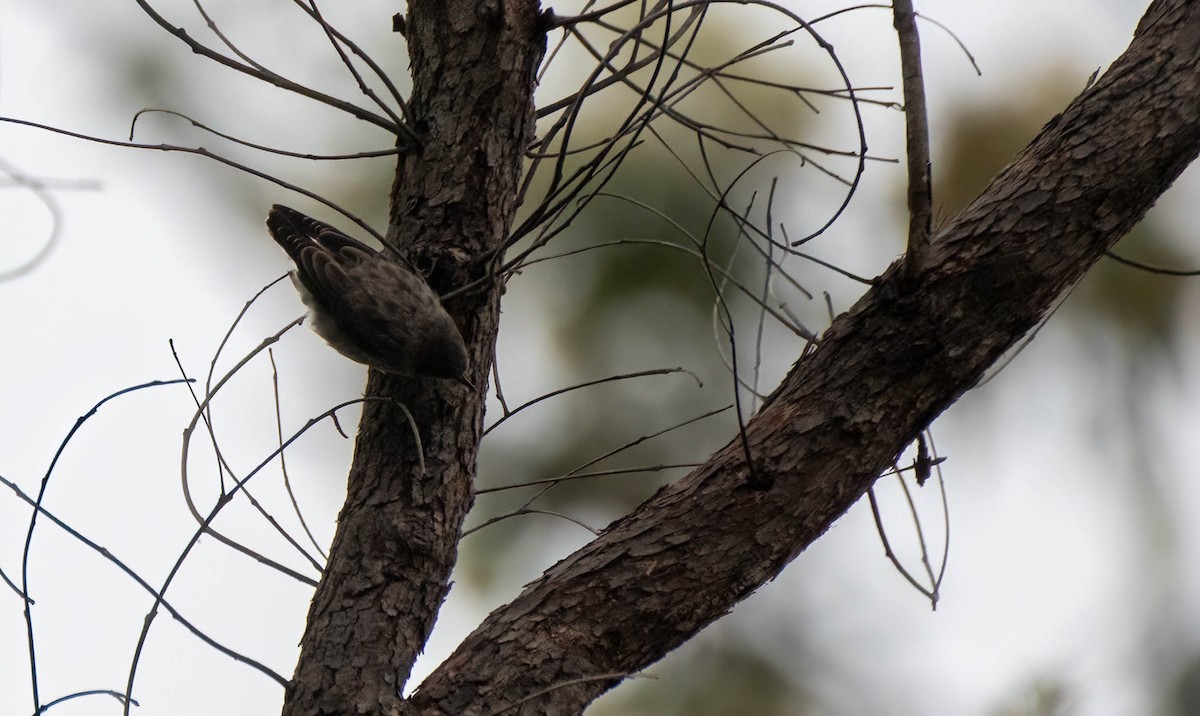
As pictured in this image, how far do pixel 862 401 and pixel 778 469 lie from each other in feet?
0.79

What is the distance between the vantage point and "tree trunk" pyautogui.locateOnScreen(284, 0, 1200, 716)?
2131 mm

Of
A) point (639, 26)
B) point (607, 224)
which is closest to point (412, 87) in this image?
point (639, 26)

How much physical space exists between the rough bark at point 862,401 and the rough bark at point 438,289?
24 cm

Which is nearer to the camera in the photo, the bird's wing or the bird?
the bird

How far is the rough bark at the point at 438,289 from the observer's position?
2209mm

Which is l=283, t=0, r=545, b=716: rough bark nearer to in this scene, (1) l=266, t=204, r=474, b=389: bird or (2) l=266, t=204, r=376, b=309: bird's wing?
(1) l=266, t=204, r=474, b=389: bird

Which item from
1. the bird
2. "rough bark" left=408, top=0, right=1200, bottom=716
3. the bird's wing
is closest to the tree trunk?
"rough bark" left=408, top=0, right=1200, bottom=716

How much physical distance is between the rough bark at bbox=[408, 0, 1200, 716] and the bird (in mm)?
624

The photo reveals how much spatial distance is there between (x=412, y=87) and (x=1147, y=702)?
13.6 feet

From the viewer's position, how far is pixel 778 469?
87.4 inches

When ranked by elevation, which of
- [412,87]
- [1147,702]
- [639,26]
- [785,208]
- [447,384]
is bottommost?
[1147,702]

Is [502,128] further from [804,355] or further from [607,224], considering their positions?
[607,224]

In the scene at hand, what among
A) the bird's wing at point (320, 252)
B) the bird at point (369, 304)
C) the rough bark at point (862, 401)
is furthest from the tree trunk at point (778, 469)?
the bird's wing at point (320, 252)

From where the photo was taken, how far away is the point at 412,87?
2559 mm
